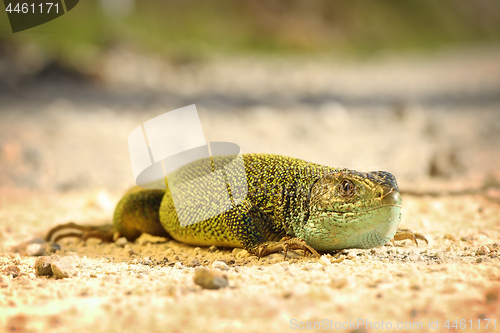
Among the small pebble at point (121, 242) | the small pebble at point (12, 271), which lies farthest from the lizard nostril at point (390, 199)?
the small pebble at point (121, 242)

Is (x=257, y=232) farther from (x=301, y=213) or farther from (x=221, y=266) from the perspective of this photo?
(x=221, y=266)

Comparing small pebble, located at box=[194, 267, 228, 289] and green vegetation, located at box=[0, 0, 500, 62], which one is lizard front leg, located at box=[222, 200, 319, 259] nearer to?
small pebble, located at box=[194, 267, 228, 289]

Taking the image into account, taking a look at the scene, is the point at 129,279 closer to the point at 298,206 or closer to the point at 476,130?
the point at 298,206

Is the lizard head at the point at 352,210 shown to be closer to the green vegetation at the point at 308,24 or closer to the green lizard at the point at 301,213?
the green lizard at the point at 301,213

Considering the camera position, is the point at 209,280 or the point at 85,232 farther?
the point at 85,232

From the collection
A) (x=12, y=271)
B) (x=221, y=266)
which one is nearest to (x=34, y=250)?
(x=12, y=271)

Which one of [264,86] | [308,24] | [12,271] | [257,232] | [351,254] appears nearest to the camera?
[12,271]
